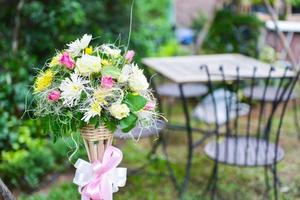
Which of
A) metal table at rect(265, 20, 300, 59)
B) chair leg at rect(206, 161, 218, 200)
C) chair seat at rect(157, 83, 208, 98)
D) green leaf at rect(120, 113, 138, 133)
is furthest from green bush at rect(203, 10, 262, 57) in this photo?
green leaf at rect(120, 113, 138, 133)

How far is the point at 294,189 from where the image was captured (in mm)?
2906

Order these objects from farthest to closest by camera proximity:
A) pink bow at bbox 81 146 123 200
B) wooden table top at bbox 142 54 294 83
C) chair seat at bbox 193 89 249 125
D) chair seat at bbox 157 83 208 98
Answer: chair seat at bbox 193 89 249 125, chair seat at bbox 157 83 208 98, wooden table top at bbox 142 54 294 83, pink bow at bbox 81 146 123 200

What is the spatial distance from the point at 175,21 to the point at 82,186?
217 inches

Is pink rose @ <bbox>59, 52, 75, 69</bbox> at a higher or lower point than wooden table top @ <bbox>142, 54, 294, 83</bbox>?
higher

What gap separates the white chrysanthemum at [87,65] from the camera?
129cm

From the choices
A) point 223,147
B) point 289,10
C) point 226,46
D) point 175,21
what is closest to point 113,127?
point 223,147

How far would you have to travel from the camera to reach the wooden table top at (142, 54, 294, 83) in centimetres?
255

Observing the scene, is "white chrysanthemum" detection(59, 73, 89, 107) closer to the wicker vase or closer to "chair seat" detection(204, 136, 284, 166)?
the wicker vase

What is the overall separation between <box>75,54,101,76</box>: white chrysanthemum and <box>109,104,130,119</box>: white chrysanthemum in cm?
13

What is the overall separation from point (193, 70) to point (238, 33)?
200cm

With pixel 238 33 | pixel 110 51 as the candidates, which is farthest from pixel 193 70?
pixel 238 33

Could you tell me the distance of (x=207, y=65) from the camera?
2986mm

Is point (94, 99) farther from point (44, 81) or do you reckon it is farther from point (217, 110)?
point (217, 110)

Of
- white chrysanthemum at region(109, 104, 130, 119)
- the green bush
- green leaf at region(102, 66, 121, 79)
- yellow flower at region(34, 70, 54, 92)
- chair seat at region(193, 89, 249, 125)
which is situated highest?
green leaf at region(102, 66, 121, 79)
